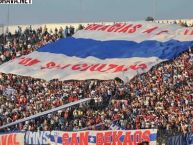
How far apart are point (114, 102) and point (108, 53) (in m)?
15.7

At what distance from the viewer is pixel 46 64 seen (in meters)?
19.2

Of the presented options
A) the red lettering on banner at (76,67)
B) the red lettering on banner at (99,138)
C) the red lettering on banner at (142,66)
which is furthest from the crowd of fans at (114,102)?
the red lettering on banner at (142,66)

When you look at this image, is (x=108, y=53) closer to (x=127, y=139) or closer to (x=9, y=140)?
(x=127, y=139)

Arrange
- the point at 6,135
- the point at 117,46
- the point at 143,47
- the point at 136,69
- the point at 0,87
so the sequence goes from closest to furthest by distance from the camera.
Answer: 1. the point at 136,69
2. the point at 143,47
3. the point at 117,46
4. the point at 6,135
5. the point at 0,87

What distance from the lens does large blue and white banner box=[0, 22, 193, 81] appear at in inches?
669

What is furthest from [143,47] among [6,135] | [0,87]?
[0,87]

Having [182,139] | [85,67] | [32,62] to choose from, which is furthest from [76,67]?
[182,139]

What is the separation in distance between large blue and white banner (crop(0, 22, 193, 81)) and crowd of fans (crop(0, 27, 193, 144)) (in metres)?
8.73

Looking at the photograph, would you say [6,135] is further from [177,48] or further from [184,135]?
[177,48]

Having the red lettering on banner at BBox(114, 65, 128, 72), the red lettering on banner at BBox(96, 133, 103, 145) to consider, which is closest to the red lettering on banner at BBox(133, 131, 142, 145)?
the red lettering on banner at BBox(96, 133, 103, 145)

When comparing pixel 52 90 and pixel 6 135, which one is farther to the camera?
pixel 52 90

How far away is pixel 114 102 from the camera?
34.5m

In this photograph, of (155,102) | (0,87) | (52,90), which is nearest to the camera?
(155,102)

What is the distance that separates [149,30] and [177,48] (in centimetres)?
199
